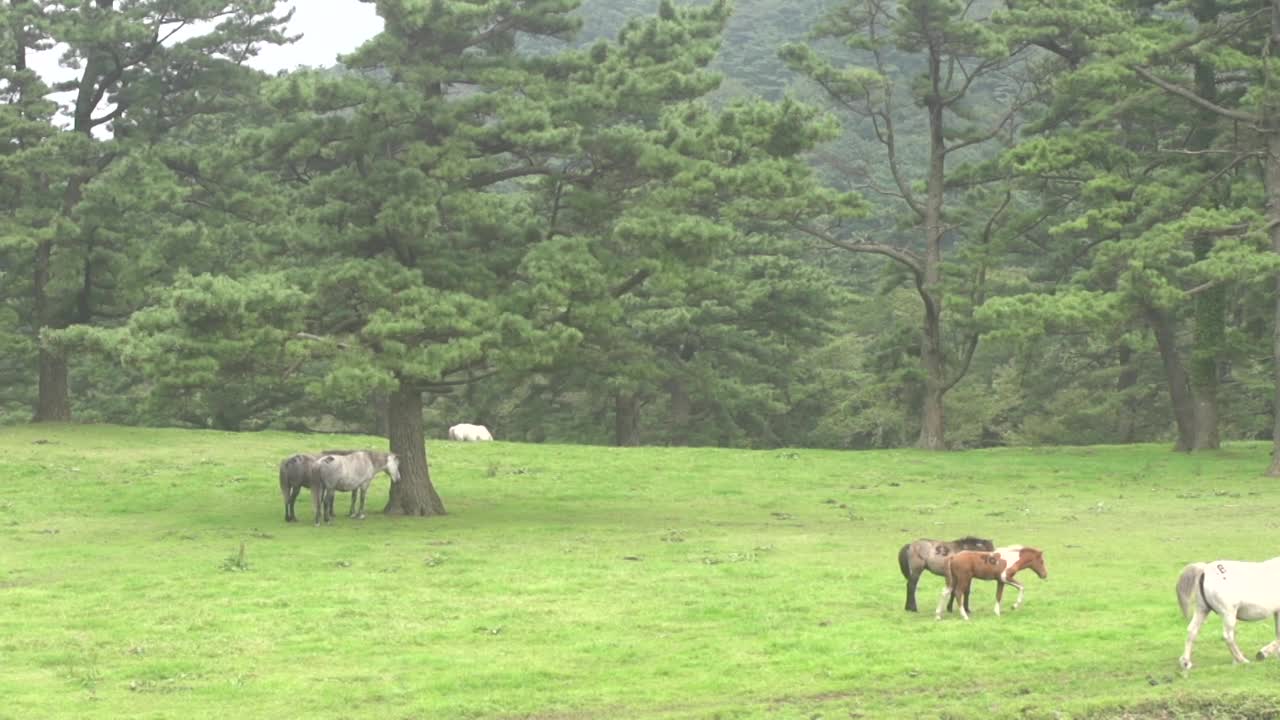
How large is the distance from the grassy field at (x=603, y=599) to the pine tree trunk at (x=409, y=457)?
3.77ft

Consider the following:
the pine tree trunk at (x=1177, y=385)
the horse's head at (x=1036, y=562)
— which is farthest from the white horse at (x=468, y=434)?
the horse's head at (x=1036, y=562)

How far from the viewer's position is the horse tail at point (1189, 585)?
15.2 metres

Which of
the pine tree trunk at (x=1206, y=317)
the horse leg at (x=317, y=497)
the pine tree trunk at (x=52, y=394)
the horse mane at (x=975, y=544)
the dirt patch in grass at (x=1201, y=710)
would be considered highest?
the pine tree trunk at (x=1206, y=317)

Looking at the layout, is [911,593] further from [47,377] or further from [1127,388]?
[1127,388]

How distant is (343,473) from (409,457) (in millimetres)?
1738

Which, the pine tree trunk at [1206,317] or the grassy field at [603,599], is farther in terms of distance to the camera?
the pine tree trunk at [1206,317]

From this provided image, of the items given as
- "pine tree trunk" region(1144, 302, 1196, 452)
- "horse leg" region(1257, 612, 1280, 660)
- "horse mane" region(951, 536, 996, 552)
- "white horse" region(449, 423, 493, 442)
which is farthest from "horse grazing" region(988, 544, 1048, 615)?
"white horse" region(449, 423, 493, 442)

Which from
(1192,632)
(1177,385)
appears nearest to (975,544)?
(1192,632)

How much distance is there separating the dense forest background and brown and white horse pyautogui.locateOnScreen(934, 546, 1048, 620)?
11.2 meters

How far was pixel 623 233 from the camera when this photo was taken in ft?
93.6

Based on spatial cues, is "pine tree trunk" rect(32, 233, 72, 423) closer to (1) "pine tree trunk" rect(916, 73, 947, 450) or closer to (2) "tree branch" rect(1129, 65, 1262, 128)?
(1) "pine tree trunk" rect(916, 73, 947, 450)

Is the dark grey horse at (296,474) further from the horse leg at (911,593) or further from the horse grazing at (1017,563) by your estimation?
the horse grazing at (1017,563)

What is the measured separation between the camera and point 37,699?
1509 cm

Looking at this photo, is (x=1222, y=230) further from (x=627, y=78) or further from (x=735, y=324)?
(x=735, y=324)
